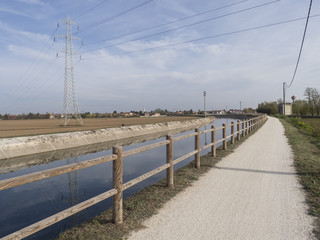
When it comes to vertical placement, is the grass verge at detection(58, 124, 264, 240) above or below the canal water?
above

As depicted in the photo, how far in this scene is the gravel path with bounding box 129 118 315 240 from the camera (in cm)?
380

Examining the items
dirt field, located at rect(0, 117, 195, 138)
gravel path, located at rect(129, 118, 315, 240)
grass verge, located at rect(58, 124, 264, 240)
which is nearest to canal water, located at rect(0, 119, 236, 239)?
grass verge, located at rect(58, 124, 264, 240)

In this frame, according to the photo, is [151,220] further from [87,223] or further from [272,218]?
[272,218]

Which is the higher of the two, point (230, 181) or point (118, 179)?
point (118, 179)

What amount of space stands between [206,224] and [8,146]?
1719 centimetres

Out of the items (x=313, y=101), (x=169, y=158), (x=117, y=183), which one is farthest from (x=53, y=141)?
(x=313, y=101)

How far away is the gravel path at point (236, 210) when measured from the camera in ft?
12.5

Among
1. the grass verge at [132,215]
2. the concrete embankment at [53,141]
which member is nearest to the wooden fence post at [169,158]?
the grass verge at [132,215]

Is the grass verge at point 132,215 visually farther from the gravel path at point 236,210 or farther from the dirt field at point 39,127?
the dirt field at point 39,127

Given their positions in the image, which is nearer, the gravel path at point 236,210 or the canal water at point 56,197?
the gravel path at point 236,210

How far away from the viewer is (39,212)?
5.89 m

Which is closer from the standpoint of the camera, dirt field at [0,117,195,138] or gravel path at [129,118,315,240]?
gravel path at [129,118,315,240]

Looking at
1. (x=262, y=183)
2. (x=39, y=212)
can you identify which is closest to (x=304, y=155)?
(x=262, y=183)

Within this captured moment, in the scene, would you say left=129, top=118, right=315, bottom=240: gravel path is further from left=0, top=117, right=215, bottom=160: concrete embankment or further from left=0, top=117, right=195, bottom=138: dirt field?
left=0, top=117, right=195, bottom=138: dirt field
